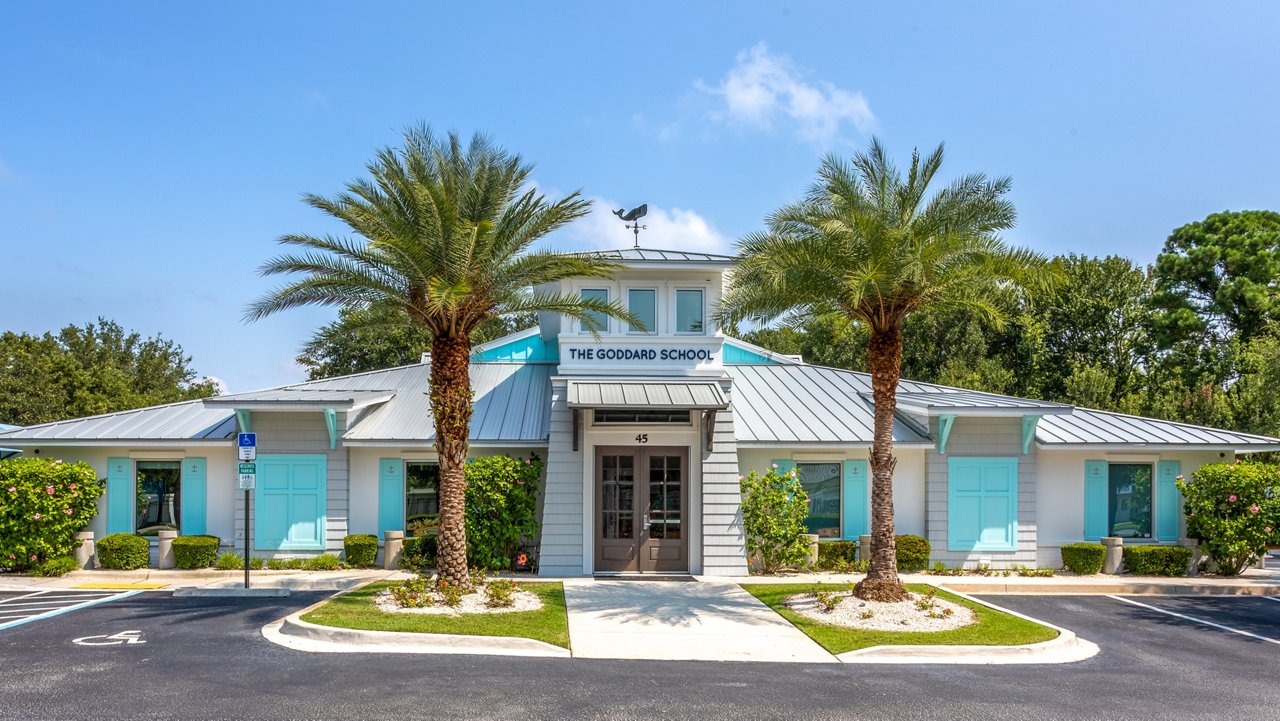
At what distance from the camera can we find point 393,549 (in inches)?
711

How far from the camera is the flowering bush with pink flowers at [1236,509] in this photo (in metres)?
18.1

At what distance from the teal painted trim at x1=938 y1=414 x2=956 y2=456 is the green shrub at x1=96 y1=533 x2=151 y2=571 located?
16672 mm

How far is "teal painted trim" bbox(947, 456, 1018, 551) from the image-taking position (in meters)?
18.9

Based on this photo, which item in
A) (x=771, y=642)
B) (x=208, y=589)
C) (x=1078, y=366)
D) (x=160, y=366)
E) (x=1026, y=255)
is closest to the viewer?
(x=771, y=642)

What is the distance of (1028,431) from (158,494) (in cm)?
1867

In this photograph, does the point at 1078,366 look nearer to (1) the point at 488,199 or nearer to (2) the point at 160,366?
(1) the point at 488,199

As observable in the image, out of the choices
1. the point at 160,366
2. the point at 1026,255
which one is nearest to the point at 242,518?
the point at 1026,255

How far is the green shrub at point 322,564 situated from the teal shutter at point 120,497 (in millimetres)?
4103

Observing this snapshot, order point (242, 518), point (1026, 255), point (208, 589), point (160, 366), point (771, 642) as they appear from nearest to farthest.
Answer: point (771, 642) < point (1026, 255) < point (208, 589) < point (242, 518) < point (160, 366)

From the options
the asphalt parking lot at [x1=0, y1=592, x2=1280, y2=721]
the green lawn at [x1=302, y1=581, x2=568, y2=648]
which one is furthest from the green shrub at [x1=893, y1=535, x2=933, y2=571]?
the green lawn at [x1=302, y1=581, x2=568, y2=648]

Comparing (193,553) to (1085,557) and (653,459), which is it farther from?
(1085,557)

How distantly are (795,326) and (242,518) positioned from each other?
39.1 feet

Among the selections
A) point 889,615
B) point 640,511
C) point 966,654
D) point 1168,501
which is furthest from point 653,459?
point 1168,501

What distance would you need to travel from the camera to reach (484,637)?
38.2 feet
